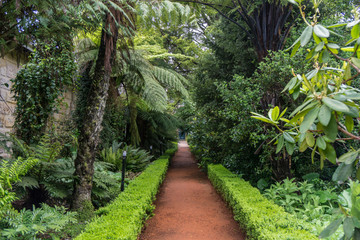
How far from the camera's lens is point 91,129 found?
376 cm

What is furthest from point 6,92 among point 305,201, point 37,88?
point 305,201

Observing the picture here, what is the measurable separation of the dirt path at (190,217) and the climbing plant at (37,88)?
7.88ft

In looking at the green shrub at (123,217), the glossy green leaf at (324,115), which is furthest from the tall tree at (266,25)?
the glossy green leaf at (324,115)

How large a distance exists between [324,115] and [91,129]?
3372 millimetres

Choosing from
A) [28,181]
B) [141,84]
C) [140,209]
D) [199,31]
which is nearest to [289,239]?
[140,209]

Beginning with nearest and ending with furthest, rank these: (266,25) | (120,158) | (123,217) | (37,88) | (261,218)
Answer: (261,218) → (123,217) → (37,88) → (266,25) → (120,158)

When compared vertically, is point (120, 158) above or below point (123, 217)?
above

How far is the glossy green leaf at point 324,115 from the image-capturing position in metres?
0.91

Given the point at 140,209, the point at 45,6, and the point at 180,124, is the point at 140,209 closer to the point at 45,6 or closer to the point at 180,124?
the point at 45,6

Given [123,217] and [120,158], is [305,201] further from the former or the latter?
[120,158]

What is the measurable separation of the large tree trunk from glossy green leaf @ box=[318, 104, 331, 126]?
329 centimetres

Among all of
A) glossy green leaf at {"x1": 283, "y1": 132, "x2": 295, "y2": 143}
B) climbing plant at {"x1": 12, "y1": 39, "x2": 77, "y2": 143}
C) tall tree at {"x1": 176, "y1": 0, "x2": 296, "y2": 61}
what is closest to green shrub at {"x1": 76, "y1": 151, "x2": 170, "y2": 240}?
climbing plant at {"x1": 12, "y1": 39, "x2": 77, "y2": 143}

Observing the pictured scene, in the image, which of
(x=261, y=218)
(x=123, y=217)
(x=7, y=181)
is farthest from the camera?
(x=123, y=217)

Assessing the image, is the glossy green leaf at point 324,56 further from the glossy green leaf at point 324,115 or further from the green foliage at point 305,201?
the green foliage at point 305,201
